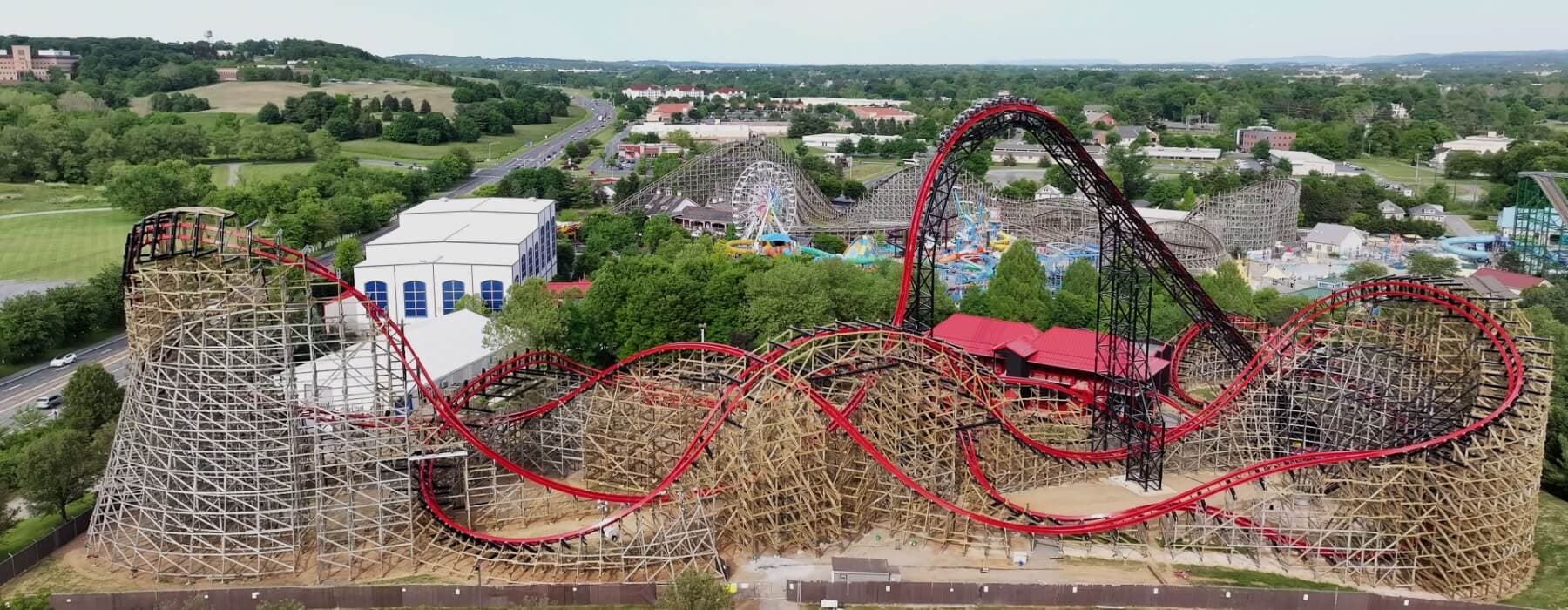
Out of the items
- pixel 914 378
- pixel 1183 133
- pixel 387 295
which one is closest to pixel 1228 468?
pixel 914 378

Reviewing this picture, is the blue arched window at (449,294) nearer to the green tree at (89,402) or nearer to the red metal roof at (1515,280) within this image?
the green tree at (89,402)

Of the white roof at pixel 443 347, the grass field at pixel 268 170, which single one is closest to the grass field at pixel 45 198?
the grass field at pixel 268 170

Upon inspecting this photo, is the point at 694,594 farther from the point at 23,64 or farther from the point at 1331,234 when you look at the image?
the point at 23,64

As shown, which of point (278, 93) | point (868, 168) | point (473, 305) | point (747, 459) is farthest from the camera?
point (278, 93)

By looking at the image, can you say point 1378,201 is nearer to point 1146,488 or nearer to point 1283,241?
point 1283,241

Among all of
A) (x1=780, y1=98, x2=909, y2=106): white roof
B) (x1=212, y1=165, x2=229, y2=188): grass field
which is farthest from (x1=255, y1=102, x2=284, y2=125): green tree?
(x1=780, y1=98, x2=909, y2=106): white roof

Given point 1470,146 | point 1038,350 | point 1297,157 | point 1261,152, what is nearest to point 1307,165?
point 1297,157

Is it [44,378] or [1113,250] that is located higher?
[1113,250]
